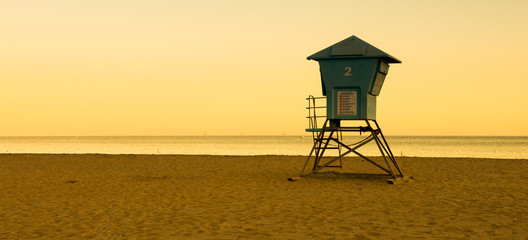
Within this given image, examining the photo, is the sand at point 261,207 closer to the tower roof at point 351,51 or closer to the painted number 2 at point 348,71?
the painted number 2 at point 348,71

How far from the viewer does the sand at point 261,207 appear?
8.91 meters

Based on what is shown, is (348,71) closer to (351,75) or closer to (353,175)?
(351,75)

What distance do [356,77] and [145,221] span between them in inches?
362

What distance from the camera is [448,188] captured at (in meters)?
15.4

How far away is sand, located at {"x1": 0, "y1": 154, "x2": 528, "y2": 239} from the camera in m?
8.91

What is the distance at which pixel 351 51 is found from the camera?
16.4 meters

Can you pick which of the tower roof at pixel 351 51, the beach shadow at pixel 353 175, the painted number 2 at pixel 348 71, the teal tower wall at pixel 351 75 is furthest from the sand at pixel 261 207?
the tower roof at pixel 351 51

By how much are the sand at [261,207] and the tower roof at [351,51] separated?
4316mm

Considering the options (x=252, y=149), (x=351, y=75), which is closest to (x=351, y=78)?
(x=351, y=75)

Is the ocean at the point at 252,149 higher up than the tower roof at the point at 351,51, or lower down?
lower down

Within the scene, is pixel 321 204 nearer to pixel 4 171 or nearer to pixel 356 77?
pixel 356 77

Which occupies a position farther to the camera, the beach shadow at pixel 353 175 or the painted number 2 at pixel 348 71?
the beach shadow at pixel 353 175

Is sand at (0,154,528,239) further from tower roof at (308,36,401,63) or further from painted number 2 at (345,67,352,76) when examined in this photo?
tower roof at (308,36,401,63)

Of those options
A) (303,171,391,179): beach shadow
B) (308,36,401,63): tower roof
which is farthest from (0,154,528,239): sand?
(308,36,401,63): tower roof
